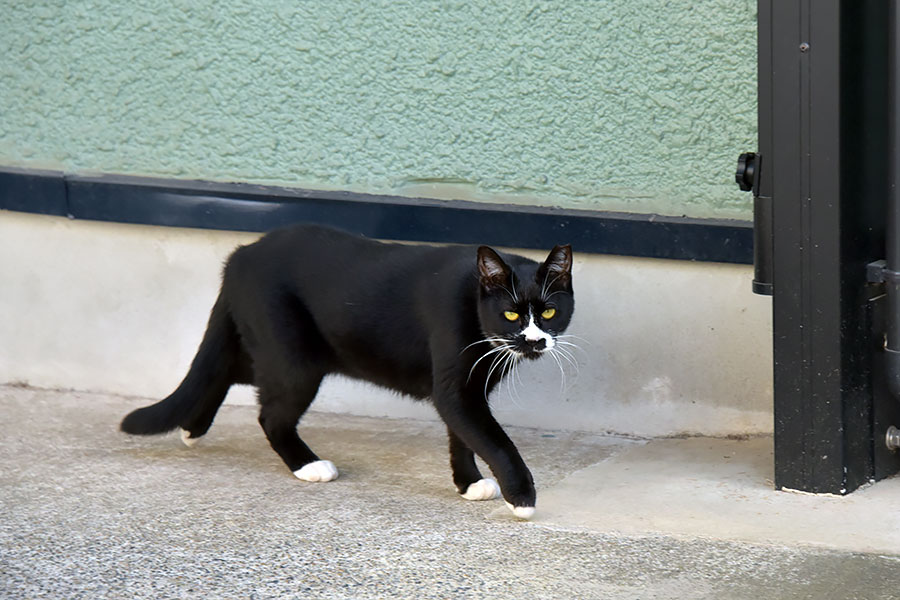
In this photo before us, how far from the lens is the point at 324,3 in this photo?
4422 millimetres

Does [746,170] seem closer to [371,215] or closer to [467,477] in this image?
[467,477]

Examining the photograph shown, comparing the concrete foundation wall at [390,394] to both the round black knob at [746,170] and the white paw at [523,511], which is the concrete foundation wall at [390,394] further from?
the white paw at [523,511]

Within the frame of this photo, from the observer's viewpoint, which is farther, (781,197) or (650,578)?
(781,197)

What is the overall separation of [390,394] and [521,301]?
129cm

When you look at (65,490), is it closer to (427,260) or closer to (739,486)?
(427,260)

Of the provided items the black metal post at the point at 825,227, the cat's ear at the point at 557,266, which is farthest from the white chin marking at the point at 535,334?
the black metal post at the point at 825,227

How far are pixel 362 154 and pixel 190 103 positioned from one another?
2.33 feet

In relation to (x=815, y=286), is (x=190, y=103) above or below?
above

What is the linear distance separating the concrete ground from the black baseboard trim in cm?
71

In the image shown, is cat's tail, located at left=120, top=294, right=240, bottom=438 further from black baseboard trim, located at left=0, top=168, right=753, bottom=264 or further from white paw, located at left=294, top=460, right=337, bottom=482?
black baseboard trim, located at left=0, top=168, right=753, bottom=264

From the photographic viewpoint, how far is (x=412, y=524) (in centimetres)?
345

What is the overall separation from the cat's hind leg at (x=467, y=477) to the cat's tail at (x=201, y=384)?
2.78ft

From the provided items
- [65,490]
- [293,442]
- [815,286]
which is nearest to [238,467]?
[293,442]

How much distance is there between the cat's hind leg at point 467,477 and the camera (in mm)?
3656
